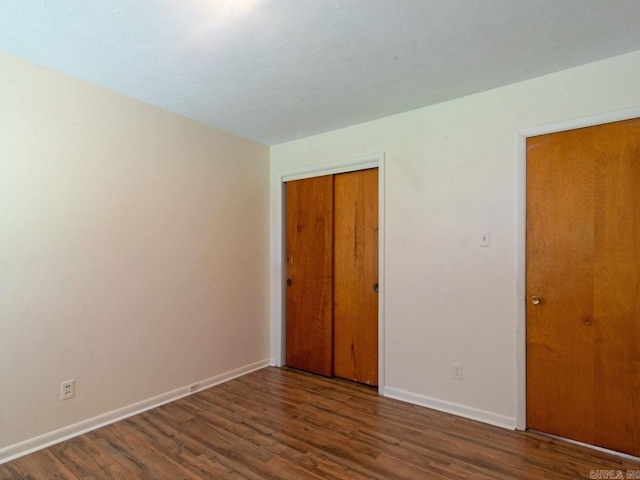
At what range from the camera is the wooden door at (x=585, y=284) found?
81.2 inches

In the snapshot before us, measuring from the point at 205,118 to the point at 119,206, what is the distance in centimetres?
105

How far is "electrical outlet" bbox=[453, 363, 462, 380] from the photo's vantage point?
103 inches

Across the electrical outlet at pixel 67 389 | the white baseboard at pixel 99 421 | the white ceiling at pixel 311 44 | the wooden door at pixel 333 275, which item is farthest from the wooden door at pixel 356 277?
the electrical outlet at pixel 67 389

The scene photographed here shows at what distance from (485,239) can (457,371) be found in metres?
1.01

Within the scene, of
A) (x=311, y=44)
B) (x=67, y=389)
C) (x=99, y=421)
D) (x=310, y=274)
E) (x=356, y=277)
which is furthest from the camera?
(x=310, y=274)

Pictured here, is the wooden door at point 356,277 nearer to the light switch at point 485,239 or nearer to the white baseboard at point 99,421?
the light switch at point 485,239

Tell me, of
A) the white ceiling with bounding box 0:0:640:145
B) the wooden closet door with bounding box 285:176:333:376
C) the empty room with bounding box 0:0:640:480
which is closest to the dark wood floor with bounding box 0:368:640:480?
the empty room with bounding box 0:0:640:480

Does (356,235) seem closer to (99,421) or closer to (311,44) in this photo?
(311,44)

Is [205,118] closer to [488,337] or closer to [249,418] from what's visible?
[249,418]

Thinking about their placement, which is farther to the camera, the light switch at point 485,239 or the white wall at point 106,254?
the light switch at point 485,239

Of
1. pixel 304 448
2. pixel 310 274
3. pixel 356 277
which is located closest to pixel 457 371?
pixel 356 277

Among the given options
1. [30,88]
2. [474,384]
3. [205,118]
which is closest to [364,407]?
[474,384]

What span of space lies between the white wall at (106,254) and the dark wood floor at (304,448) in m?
0.28

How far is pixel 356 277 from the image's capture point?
10.8ft
